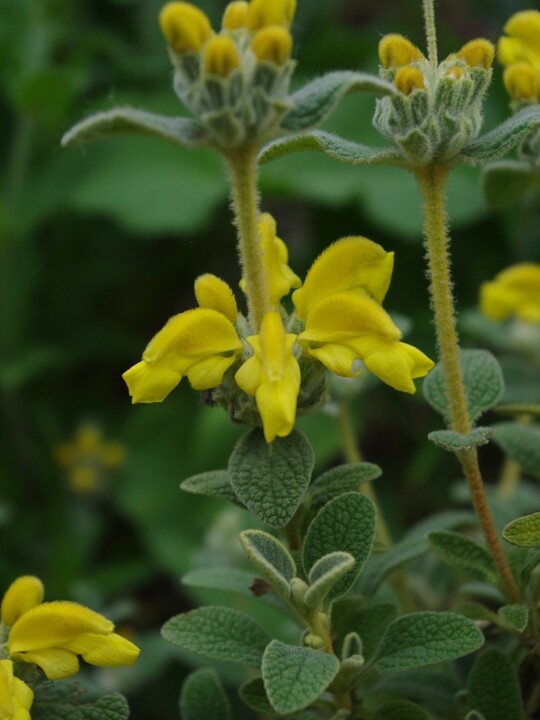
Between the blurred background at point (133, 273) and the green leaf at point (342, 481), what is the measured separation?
780 mm

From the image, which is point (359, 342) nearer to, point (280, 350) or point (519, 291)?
point (280, 350)

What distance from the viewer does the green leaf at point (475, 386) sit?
0.63 metres

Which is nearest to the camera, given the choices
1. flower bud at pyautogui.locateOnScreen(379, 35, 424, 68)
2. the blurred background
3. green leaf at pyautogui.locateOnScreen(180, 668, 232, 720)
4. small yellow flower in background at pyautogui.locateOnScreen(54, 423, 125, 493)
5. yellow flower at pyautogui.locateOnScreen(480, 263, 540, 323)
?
flower bud at pyautogui.locateOnScreen(379, 35, 424, 68)

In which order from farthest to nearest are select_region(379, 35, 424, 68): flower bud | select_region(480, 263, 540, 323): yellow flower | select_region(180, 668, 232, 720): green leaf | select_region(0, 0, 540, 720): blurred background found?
select_region(0, 0, 540, 720): blurred background, select_region(480, 263, 540, 323): yellow flower, select_region(180, 668, 232, 720): green leaf, select_region(379, 35, 424, 68): flower bud

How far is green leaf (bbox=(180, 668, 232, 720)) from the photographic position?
0.68 metres

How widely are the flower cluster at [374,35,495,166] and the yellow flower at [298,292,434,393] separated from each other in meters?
0.09

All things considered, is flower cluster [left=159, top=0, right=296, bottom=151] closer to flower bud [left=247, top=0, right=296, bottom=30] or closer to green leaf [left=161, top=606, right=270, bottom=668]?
flower bud [left=247, top=0, right=296, bottom=30]

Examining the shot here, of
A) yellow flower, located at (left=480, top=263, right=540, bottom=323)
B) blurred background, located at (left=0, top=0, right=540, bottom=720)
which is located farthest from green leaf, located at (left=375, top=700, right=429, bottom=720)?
blurred background, located at (left=0, top=0, right=540, bottom=720)

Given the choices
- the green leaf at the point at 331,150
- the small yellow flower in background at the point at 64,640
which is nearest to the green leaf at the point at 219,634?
the small yellow flower in background at the point at 64,640

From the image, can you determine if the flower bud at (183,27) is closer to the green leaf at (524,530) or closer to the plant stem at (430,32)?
the plant stem at (430,32)

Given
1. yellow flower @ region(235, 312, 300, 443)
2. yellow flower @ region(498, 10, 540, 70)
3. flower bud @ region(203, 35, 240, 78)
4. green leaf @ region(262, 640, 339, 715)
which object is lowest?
green leaf @ region(262, 640, 339, 715)

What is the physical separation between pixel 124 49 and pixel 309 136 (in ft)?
5.42

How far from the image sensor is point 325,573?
20.7 inches

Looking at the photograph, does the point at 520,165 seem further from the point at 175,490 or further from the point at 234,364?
the point at 175,490
